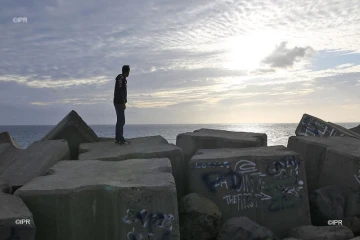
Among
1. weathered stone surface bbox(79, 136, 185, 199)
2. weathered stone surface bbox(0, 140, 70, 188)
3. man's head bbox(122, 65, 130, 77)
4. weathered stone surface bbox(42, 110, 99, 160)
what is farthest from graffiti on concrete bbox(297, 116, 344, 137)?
weathered stone surface bbox(0, 140, 70, 188)

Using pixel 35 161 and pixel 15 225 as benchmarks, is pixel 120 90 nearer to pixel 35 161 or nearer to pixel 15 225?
pixel 35 161

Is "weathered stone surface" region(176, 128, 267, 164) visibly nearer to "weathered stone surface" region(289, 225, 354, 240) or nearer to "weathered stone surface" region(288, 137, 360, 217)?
Answer: "weathered stone surface" region(288, 137, 360, 217)

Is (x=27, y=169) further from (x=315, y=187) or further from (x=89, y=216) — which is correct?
(x=315, y=187)

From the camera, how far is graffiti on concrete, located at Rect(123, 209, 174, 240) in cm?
366

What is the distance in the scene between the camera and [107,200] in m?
3.70

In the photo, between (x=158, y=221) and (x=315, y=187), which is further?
(x=315, y=187)

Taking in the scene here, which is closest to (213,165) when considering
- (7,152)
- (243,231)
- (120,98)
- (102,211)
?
(243,231)

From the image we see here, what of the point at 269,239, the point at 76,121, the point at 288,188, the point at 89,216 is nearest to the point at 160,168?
the point at 89,216

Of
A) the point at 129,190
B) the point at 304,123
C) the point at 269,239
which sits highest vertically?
the point at 304,123

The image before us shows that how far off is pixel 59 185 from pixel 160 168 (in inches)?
47.9

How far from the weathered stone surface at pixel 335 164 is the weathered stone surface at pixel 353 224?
13.2 inches

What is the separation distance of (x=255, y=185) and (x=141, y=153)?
1752mm

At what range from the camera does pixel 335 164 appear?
603 cm

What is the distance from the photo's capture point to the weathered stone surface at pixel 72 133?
23.4ft
